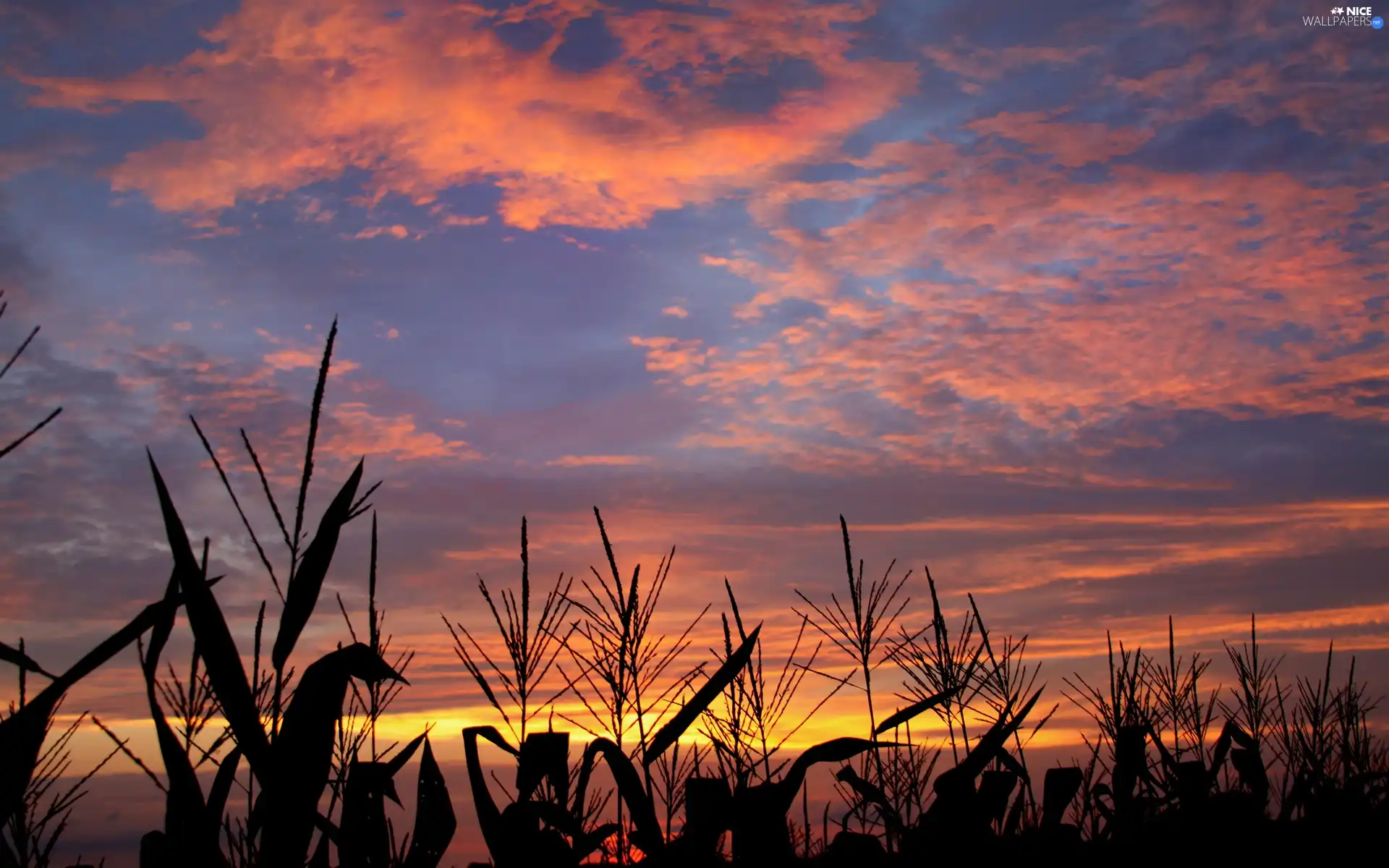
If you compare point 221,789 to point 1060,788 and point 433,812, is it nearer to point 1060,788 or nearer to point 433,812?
point 433,812

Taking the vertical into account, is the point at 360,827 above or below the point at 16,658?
below

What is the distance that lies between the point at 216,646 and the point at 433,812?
4.50 feet

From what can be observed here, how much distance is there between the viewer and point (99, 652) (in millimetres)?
1939

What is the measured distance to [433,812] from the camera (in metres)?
2.90

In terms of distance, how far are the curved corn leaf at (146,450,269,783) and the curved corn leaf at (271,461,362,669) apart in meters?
0.08

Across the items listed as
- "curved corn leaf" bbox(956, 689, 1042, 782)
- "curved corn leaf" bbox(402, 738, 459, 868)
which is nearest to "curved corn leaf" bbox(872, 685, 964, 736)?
"curved corn leaf" bbox(956, 689, 1042, 782)

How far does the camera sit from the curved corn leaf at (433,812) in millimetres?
2844

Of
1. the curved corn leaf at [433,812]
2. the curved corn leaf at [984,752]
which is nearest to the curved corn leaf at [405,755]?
the curved corn leaf at [433,812]

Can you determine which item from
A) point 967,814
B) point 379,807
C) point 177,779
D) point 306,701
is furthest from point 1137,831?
point 177,779

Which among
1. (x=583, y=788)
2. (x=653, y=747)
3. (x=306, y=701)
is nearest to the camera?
(x=306, y=701)

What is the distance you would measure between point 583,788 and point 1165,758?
2184 mm

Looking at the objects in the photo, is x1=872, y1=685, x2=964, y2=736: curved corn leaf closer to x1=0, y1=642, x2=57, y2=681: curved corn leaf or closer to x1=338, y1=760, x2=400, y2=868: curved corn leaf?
x1=338, y1=760, x2=400, y2=868: curved corn leaf

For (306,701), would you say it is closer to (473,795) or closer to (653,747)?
(473,795)

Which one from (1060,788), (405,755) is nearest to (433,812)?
(405,755)
